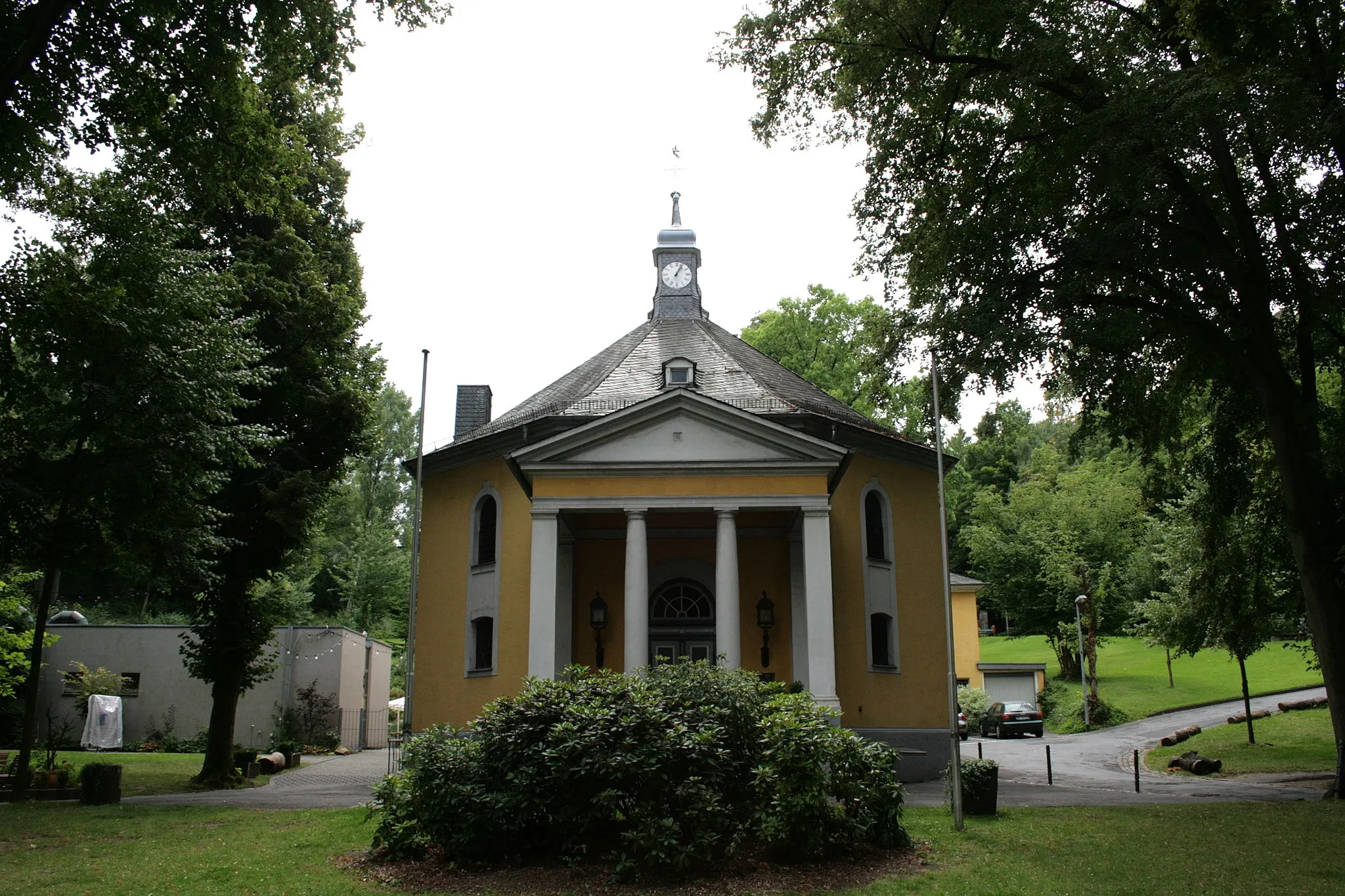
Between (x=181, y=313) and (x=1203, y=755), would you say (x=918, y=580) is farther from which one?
(x=181, y=313)

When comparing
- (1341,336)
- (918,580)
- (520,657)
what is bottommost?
(520,657)

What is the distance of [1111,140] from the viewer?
49.1 feet

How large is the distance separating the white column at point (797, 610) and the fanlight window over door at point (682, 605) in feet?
6.51

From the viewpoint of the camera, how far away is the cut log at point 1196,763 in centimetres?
2339

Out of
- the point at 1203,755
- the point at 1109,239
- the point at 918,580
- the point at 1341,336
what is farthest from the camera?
the point at 1203,755

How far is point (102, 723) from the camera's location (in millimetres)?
31172

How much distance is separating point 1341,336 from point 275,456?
21884mm

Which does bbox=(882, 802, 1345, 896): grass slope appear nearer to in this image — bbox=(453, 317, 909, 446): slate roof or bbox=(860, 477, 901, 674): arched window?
bbox=(860, 477, 901, 674): arched window

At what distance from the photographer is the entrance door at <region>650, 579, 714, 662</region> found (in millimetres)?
23406

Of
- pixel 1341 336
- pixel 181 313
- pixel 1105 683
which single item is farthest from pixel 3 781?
pixel 1105 683

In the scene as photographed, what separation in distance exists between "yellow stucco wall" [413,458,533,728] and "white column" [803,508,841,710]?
257 inches

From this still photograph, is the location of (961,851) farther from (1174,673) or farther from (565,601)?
(1174,673)

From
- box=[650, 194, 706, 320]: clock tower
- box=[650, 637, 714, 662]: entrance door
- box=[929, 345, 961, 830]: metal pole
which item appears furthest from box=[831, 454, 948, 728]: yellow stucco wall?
box=[650, 194, 706, 320]: clock tower

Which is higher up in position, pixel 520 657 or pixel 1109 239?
pixel 1109 239
